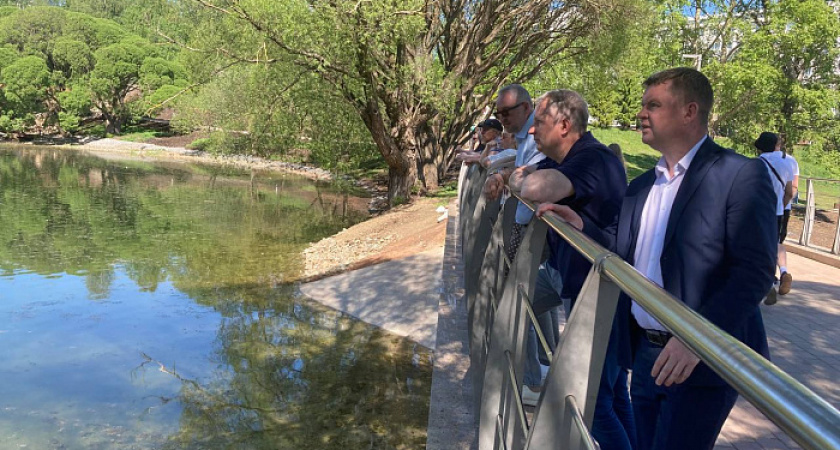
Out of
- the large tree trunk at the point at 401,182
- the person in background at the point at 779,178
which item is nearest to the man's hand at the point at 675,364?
the person in background at the point at 779,178

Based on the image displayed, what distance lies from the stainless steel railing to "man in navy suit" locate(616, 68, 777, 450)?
0.42 metres

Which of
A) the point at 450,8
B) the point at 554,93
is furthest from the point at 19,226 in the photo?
the point at 554,93

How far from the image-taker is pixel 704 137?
2.60m

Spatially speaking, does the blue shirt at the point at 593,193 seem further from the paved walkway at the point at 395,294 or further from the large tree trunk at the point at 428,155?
the large tree trunk at the point at 428,155

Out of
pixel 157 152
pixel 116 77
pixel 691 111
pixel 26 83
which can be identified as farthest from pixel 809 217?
pixel 26 83

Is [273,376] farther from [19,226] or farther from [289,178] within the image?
[289,178]

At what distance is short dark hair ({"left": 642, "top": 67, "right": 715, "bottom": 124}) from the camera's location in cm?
258

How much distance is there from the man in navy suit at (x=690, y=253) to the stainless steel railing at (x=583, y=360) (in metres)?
0.41

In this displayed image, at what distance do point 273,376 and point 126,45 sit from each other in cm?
6345

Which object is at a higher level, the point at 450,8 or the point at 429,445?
the point at 450,8

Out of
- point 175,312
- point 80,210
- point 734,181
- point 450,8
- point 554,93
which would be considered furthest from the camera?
point 80,210

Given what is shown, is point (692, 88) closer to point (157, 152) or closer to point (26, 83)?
point (157, 152)

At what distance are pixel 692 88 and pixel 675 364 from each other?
1.01 meters

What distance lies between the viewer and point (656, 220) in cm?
264
